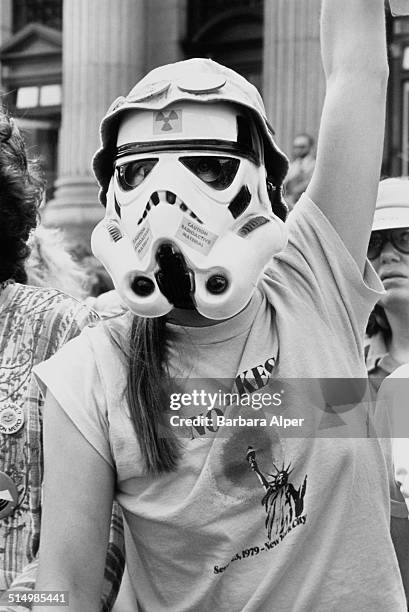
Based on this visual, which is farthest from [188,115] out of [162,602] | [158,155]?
[162,602]

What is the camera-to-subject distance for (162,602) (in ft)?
6.14

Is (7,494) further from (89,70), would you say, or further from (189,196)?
(89,70)

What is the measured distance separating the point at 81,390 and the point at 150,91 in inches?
18.2

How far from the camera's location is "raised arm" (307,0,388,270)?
197 cm

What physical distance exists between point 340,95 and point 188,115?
28 centimetres

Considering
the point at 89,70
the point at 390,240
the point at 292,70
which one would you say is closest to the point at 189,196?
the point at 390,240

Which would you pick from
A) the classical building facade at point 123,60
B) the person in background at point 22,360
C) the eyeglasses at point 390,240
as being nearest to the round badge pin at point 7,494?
the person in background at point 22,360

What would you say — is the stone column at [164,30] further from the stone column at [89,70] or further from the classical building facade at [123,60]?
the stone column at [89,70]

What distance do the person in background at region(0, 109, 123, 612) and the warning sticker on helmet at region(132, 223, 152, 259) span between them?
0.46 meters

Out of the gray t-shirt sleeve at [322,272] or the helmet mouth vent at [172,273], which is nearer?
the helmet mouth vent at [172,273]

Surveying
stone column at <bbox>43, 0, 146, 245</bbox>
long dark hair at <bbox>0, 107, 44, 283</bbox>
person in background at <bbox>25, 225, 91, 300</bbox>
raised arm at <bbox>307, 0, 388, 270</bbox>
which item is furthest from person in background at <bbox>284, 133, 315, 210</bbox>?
raised arm at <bbox>307, 0, 388, 270</bbox>

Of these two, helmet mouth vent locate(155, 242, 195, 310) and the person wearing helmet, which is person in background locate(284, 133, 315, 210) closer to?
the person wearing helmet

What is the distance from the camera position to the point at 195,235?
1.80 metres

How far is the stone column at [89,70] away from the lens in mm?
14930
